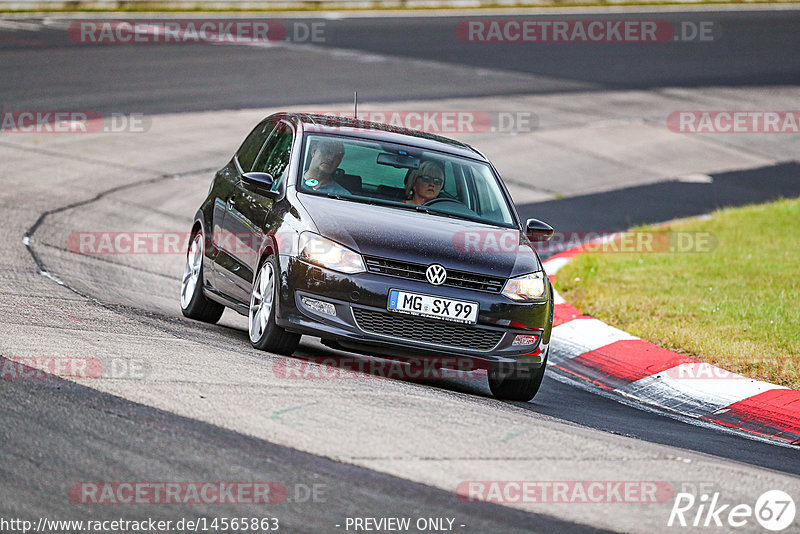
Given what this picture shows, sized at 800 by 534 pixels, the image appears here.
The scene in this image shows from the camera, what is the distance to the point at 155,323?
28.8 ft

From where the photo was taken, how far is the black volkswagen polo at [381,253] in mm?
7547

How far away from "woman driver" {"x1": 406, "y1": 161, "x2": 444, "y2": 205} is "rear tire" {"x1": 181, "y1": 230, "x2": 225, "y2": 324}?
77.4 inches

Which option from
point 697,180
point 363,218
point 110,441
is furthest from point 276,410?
point 697,180

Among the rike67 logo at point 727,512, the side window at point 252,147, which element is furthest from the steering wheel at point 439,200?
the rike67 logo at point 727,512

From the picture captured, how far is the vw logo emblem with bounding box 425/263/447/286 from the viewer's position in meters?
7.54

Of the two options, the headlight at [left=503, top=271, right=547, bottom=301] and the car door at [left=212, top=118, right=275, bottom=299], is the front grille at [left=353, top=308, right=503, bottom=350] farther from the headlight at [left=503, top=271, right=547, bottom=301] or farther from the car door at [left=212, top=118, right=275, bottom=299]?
the car door at [left=212, top=118, right=275, bottom=299]

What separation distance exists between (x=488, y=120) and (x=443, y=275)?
1400cm

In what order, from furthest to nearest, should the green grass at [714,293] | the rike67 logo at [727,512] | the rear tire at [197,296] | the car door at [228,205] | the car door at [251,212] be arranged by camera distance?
the rear tire at [197,296] → the green grass at [714,293] → the car door at [228,205] → the car door at [251,212] → the rike67 logo at [727,512]

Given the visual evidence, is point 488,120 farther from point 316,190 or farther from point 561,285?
point 316,190

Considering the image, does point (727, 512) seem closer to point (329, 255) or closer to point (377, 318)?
point (377, 318)

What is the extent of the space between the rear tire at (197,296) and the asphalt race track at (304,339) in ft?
0.72

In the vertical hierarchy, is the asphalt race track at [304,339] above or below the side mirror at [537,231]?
below

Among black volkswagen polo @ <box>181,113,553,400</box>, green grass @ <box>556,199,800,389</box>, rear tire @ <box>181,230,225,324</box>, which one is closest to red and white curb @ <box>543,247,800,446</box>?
green grass @ <box>556,199,800,389</box>

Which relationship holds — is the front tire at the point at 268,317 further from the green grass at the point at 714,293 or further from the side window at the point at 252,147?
the green grass at the point at 714,293
